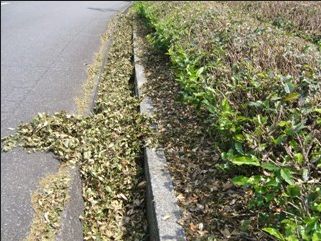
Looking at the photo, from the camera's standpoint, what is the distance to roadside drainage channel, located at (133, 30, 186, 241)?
2.05 m

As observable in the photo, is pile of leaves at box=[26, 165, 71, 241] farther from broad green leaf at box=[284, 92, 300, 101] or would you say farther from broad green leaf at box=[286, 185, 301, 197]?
broad green leaf at box=[284, 92, 300, 101]

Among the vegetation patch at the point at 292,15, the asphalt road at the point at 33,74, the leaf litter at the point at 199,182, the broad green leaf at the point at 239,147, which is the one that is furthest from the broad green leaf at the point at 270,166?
the vegetation patch at the point at 292,15

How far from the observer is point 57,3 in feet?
43.1

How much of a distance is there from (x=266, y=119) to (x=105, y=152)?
65.7 inches

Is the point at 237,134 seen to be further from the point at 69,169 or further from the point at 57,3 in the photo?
the point at 57,3

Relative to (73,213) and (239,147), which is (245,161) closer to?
(239,147)

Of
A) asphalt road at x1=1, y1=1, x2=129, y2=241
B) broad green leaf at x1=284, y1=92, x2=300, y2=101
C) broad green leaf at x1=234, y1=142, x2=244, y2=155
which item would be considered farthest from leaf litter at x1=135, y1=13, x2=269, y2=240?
asphalt road at x1=1, y1=1, x2=129, y2=241

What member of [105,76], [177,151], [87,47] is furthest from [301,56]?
[87,47]

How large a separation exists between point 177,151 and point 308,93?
1192mm

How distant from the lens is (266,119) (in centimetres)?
203

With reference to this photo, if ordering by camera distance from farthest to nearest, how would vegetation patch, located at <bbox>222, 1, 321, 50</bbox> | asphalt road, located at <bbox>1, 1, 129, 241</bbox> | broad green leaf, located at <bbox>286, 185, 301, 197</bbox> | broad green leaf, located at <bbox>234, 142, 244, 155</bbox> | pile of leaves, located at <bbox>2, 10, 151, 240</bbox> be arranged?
vegetation patch, located at <bbox>222, 1, 321, 50</bbox>, asphalt road, located at <bbox>1, 1, 129, 241</bbox>, pile of leaves, located at <bbox>2, 10, 151, 240</bbox>, broad green leaf, located at <bbox>234, 142, 244, 155</bbox>, broad green leaf, located at <bbox>286, 185, 301, 197</bbox>

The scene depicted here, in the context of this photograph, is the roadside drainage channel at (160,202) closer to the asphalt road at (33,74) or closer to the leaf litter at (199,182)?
the leaf litter at (199,182)

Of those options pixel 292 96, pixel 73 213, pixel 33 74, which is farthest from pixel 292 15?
pixel 73 213

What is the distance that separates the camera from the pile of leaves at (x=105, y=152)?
258cm
